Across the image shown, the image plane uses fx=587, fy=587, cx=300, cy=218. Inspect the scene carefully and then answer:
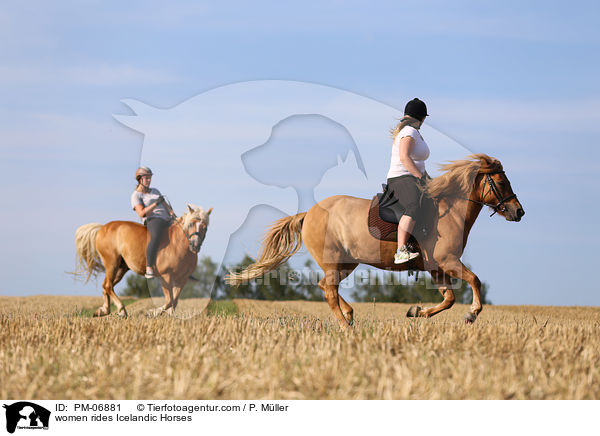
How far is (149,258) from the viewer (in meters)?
10.3

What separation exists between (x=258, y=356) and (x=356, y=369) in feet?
2.96

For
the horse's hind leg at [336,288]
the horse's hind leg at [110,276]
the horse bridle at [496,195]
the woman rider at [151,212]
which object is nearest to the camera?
the horse bridle at [496,195]

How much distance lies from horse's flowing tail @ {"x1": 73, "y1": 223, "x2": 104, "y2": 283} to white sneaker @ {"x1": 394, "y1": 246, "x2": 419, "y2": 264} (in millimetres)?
7799

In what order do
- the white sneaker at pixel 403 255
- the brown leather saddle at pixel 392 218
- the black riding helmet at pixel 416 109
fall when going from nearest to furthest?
the black riding helmet at pixel 416 109, the white sneaker at pixel 403 255, the brown leather saddle at pixel 392 218

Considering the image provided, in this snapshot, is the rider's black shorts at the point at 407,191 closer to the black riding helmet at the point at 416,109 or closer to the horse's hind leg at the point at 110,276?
the black riding helmet at the point at 416,109

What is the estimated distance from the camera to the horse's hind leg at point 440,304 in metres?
8.01


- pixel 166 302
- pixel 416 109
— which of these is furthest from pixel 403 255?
pixel 166 302

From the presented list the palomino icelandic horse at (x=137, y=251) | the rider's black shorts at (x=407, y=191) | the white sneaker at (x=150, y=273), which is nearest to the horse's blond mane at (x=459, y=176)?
the rider's black shorts at (x=407, y=191)

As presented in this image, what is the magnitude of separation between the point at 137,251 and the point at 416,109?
6251mm

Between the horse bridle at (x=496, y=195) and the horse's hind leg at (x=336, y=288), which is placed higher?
the horse bridle at (x=496, y=195)

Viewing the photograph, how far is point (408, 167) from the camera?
7246mm
